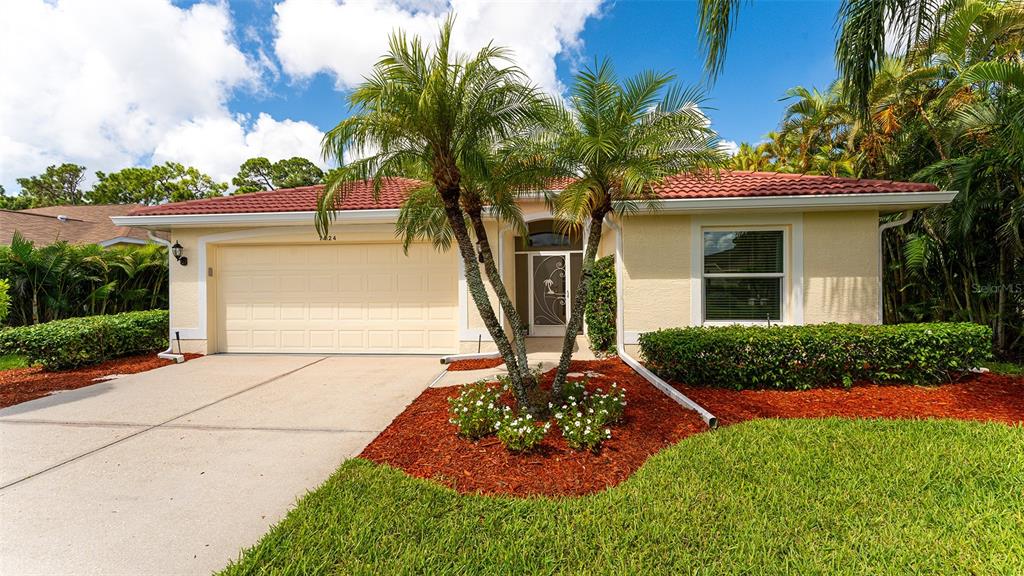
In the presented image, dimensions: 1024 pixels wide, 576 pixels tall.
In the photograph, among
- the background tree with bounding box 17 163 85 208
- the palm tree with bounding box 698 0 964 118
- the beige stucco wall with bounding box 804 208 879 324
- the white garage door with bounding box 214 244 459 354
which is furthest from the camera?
the background tree with bounding box 17 163 85 208

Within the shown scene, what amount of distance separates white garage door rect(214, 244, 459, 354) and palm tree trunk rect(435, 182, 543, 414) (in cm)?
429

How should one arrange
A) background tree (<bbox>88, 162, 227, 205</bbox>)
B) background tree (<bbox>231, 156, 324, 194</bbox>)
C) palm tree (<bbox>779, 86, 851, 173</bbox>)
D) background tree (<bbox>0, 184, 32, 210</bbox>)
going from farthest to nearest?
background tree (<bbox>0, 184, 32, 210</bbox>), background tree (<bbox>231, 156, 324, 194</bbox>), background tree (<bbox>88, 162, 227, 205</bbox>), palm tree (<bbox>779, 86, 851, 173</bbox>)

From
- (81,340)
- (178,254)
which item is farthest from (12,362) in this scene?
(178,254)

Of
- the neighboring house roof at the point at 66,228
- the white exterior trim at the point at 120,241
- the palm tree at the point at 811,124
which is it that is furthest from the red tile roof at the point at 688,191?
the neighboring house roof at the point at 66,228

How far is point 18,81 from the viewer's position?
621 cm

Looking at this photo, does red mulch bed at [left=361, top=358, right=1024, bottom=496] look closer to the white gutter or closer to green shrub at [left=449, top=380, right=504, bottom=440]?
green shrub at [left=449, top=380, right=504, bottom=440]

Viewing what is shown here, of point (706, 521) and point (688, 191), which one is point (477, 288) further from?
point (688, 191)

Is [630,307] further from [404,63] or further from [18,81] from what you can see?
[18,81]

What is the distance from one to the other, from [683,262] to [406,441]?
5.69 m

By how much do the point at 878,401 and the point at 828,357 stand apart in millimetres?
752

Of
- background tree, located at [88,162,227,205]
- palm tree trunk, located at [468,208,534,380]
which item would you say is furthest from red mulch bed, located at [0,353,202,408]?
background tree, located at [88,162,227,205]

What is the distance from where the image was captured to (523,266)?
32.9 ft

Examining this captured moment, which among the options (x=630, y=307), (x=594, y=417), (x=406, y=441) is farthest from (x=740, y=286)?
(x=406, y=441)

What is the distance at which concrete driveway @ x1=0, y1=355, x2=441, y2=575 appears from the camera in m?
2.59
